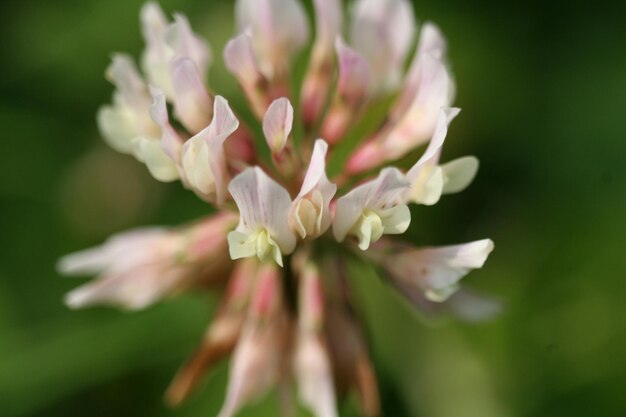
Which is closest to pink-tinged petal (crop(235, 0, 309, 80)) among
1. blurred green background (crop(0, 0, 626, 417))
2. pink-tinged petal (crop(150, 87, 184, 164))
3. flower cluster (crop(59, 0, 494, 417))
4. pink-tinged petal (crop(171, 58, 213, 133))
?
flower cluster (crop(59, 0, 494, 417))

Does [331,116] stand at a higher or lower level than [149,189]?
lower

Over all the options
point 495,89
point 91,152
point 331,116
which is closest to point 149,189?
point 91,152

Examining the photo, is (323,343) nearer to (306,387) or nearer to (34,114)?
(306,387)

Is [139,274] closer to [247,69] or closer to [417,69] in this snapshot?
[247,69]

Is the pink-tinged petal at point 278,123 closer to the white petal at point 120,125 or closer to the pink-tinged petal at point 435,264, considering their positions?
the pink-tinged petal at point 435,264

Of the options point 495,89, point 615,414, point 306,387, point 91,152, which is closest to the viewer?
point 306,387

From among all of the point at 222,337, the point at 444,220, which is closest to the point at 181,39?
the point at 222,337

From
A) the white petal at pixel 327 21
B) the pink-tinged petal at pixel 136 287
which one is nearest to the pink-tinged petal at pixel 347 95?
the white petal at pixel 327 21
